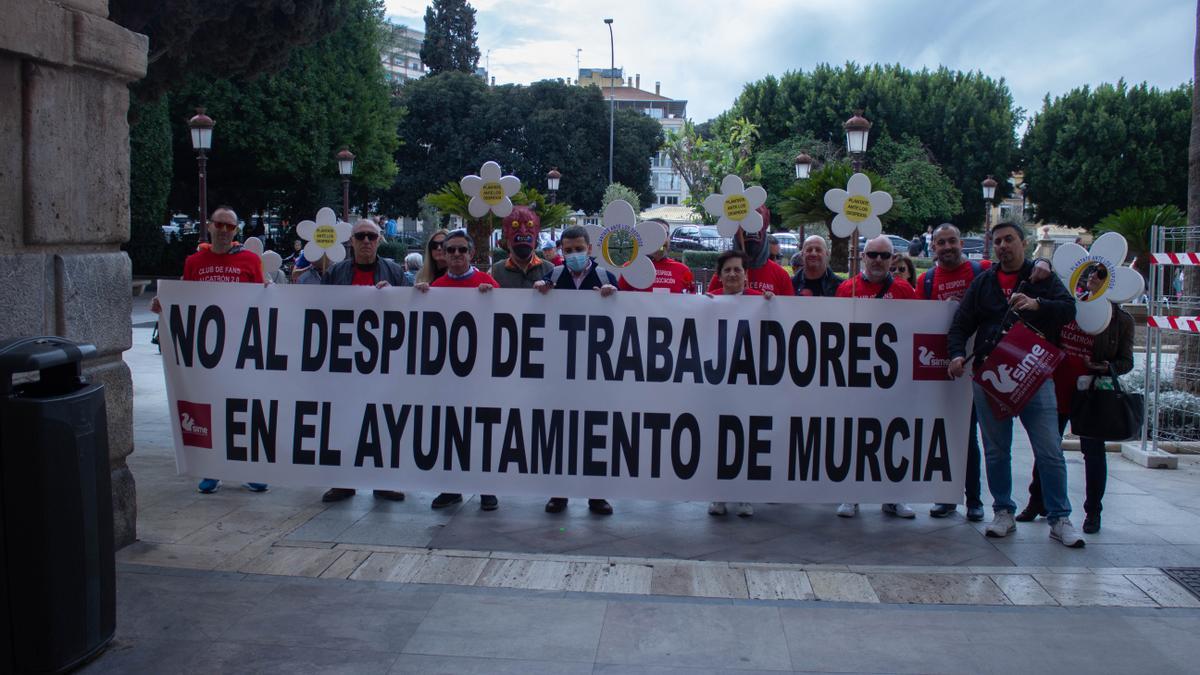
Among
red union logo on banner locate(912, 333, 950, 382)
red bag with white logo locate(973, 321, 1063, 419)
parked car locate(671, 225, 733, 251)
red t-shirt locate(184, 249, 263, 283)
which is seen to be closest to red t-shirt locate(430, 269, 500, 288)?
red t-shirt locate(184, 249, 263, 283)

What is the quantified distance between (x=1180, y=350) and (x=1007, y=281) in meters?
5.29

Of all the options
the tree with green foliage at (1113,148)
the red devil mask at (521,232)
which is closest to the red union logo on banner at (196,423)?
the red devil mask at (521,232)

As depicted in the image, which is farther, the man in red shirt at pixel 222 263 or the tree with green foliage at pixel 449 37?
the tree with green foliage at pixel 449 37

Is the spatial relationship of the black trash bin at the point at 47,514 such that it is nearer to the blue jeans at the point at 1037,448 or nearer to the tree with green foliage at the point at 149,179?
the blue jeans at the point at 1037,448

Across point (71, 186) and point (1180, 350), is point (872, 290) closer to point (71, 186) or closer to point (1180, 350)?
point (71, 186)

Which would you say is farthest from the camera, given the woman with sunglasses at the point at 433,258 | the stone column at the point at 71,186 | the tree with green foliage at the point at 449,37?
the tree with green foliage at the point at 449,37

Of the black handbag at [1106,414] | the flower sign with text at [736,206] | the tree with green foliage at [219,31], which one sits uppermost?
the tree with green foliage at [219,31]

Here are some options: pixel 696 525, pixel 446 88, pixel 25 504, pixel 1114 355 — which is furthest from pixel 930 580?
pixel 446 88

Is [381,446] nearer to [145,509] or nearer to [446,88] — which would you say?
[145,509]

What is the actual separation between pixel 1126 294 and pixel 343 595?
4.66m

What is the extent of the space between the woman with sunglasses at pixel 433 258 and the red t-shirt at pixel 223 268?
1114 millimetres

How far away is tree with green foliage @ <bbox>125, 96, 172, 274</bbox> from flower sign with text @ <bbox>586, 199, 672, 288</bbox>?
21382 mm

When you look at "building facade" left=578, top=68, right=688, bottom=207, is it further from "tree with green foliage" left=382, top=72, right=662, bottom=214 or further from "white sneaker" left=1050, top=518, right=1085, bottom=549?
"white sneaker" left=1050, top=518, right=1085, bottom=549

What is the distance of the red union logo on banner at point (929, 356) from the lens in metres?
6.11
